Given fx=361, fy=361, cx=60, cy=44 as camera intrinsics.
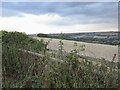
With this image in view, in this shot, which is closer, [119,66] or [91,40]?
[119,66]

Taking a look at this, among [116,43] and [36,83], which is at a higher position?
[116,43]

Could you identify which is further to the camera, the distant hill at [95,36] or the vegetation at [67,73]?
the distant hill at [95,36]

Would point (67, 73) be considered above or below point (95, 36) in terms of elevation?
below

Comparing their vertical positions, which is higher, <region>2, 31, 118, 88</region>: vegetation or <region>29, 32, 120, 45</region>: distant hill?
<region>29, 32, 120, 45</region>: distant hill

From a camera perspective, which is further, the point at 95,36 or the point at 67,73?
the point at 95,36

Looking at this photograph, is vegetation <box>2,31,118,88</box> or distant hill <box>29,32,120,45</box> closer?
vegetation <box>2,31,118,88</box>

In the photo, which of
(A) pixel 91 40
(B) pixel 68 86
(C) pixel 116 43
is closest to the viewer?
(B) pixel 68 86

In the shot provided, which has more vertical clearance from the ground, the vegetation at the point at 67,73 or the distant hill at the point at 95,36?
the distant hill at the point at 95,36

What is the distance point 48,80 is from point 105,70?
0.96 meters

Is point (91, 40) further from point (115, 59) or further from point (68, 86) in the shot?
point (68, 86)

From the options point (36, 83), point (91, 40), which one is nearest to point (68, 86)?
point (36, 83)

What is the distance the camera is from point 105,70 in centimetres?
596

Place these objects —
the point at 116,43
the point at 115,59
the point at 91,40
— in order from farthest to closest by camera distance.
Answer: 1. the point at 91,40
2. the point at 116,43
3. the point at 115,59

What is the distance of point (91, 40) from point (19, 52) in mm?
1738
